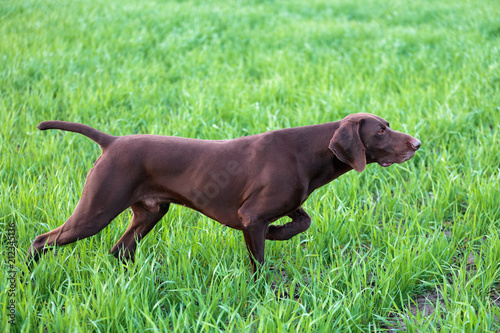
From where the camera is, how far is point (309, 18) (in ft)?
37.8

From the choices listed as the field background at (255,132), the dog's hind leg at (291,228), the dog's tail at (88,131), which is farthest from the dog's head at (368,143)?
the dog's tail at (88,131)

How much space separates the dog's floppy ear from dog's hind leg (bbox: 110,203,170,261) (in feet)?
3.57

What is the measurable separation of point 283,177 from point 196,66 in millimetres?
5139

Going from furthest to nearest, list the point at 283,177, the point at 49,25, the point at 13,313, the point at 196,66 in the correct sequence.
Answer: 1. the point at 49,25
2. the point at 196,66
3. the point at 283,177
4. the point at 13,313

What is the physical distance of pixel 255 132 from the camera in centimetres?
498

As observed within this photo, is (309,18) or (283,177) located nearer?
(283,177)

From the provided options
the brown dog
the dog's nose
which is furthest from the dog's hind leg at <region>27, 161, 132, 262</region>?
the dog's nose

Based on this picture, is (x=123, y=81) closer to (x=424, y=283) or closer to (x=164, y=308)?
(x=164, y=308)

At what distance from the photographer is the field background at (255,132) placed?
257 centimetres

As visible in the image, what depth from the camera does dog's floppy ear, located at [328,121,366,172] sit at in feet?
8.57

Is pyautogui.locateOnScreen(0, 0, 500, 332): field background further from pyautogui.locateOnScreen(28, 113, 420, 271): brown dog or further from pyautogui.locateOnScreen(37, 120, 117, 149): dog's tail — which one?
pyautogui.locateOnScreen(37, 120, 117, 149): dog's tail

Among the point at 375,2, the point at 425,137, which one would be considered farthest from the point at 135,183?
the point at 375,2

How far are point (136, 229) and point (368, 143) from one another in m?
1.49

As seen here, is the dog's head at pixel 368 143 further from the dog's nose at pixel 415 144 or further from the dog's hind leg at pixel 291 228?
the dog's hind leg at pixel 291 228
